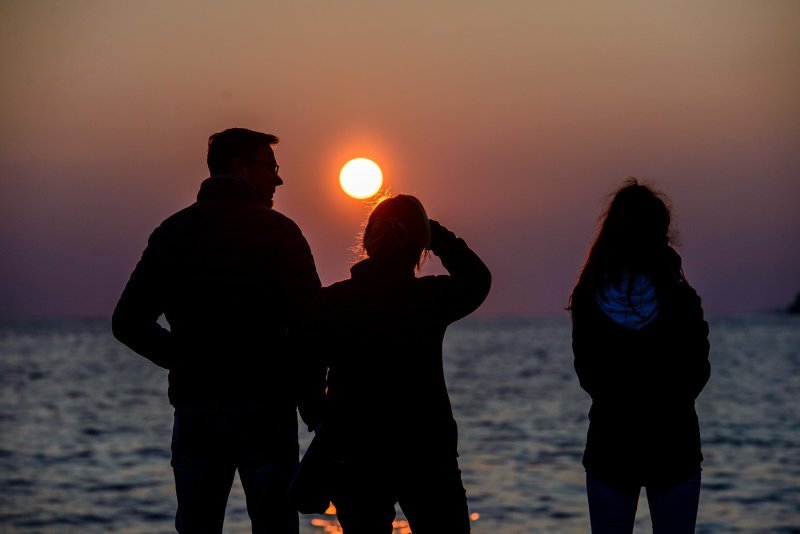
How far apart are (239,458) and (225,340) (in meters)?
0.51

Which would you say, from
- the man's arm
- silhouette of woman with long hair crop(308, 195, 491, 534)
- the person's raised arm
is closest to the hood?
the person's raised arm

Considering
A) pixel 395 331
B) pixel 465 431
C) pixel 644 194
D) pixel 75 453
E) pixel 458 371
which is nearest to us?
→ pixel 395 331

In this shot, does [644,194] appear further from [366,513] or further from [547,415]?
[547,415]

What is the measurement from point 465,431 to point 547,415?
5.41m

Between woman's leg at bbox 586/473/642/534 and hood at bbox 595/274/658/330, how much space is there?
68cm

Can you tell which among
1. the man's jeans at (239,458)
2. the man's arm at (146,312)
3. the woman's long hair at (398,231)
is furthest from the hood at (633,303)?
the man's arm at (146,312)

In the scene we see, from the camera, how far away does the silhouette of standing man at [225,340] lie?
4.39 metres

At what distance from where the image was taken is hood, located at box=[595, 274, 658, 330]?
4293mm

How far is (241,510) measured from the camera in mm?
16828

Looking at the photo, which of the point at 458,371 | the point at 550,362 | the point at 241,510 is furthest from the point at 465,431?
the point at 550,362

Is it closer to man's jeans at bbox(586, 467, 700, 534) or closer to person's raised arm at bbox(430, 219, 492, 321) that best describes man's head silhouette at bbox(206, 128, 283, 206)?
person's raised arm at bbox(430, 219, 492, 321)

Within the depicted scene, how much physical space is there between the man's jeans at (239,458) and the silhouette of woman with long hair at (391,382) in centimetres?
31

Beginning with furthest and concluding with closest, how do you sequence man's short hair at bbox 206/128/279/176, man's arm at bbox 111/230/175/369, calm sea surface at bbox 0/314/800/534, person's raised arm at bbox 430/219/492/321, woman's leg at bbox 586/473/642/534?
calm sea surface at bbox 0/314/800/534, man's short hair at bbox 206/128/279/176, man's arm at bbox 111/230/175/369, woman's leg at bbox 586/473/642/534, person's raised arm at bbox 430/219/492/321

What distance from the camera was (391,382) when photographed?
13.5ft
